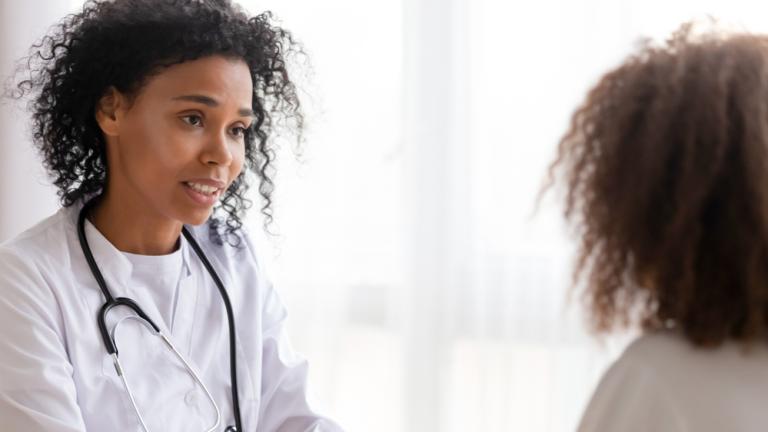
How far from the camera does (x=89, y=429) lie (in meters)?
1.51

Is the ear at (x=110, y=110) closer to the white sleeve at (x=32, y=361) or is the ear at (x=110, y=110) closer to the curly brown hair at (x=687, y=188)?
the white sleeve at (x=32, y=361)

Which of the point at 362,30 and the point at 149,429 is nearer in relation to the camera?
the point at 149,429

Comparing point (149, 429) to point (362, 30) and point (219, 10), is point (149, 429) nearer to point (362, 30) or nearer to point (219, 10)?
point (219, 10)

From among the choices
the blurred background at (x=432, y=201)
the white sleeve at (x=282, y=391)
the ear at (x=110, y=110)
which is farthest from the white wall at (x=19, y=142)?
the white sleeve at (x=282, y=391)

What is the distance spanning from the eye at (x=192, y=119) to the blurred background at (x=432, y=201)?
976 millimetres

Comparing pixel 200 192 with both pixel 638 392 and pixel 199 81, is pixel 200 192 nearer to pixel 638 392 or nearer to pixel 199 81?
pixel 199 81

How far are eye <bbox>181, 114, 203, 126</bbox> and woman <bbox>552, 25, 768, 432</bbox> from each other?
838 millimetres

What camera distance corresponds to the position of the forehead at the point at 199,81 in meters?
1.62

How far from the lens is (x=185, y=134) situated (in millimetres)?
1625

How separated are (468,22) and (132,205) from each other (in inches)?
51.0

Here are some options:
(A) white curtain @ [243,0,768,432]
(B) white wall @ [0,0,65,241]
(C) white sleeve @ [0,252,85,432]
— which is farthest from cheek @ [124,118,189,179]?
(B) white wall @ [0,0,65,241]

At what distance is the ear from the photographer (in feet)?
5.48

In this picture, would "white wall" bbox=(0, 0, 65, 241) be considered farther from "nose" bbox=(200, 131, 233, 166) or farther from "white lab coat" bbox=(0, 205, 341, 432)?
"nose" bbox=(200, 131, 233, 166)

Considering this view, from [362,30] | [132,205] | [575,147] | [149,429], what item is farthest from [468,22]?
[575,147]
